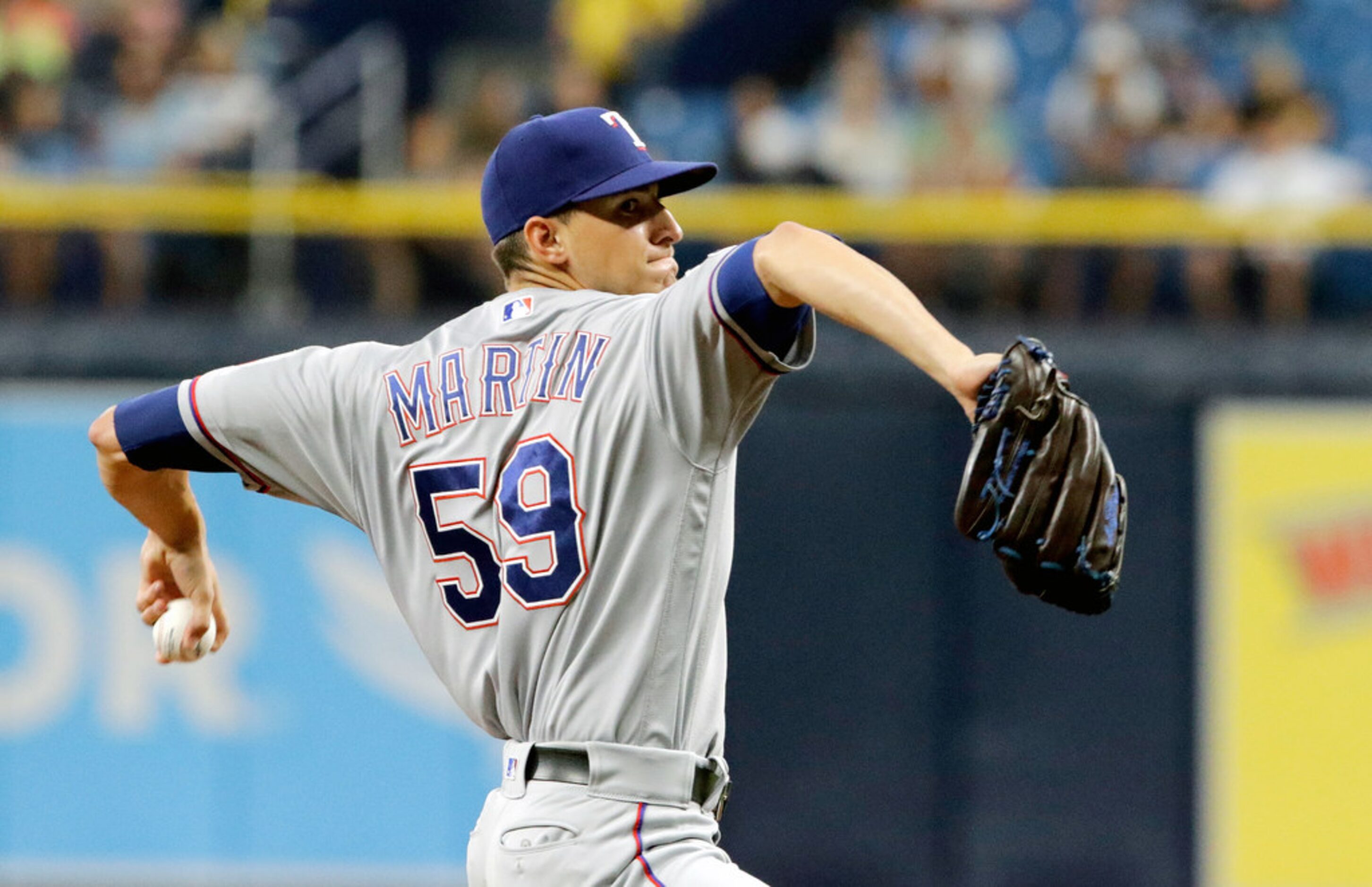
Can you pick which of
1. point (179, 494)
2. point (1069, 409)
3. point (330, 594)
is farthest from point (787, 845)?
point (1069, 409)

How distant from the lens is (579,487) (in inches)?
120

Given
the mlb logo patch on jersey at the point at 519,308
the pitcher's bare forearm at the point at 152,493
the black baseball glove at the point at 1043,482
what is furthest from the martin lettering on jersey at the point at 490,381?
the black baseball glove at the point at 1043,482

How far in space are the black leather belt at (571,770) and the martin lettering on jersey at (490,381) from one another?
0.54m

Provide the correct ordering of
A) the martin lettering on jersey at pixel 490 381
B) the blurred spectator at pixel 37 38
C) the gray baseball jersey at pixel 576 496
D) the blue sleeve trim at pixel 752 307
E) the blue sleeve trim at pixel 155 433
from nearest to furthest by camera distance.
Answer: the blue sleeve trim at pixel 752 307, the gray baseball jersey at pixel 576 496, the martin lettering on jersey at pixel 490 381, the blue sleeve trim at pixel 155 433, the blurred spectator at pixel 37 38

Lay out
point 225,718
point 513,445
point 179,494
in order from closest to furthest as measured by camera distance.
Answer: point 513,445, point 179,494, point 225,718

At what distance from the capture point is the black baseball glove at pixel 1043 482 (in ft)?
8.26

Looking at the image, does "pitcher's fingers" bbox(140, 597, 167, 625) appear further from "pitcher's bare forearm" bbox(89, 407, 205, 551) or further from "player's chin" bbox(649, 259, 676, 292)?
"player's chin" bbox(649, 259, 676, 292)

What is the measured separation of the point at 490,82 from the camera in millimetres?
9211

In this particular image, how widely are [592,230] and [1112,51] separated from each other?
22.3 feet

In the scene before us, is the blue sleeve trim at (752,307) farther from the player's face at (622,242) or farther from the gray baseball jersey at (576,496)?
the player's face at (622,242)

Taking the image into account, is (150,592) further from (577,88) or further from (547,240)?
(577,88)

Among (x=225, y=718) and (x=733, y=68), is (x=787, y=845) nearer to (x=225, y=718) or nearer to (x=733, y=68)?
(x=225, y=718)

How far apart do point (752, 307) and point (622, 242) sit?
22.7 inches

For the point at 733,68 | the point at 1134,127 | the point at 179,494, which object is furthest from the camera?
the point at 733,68
